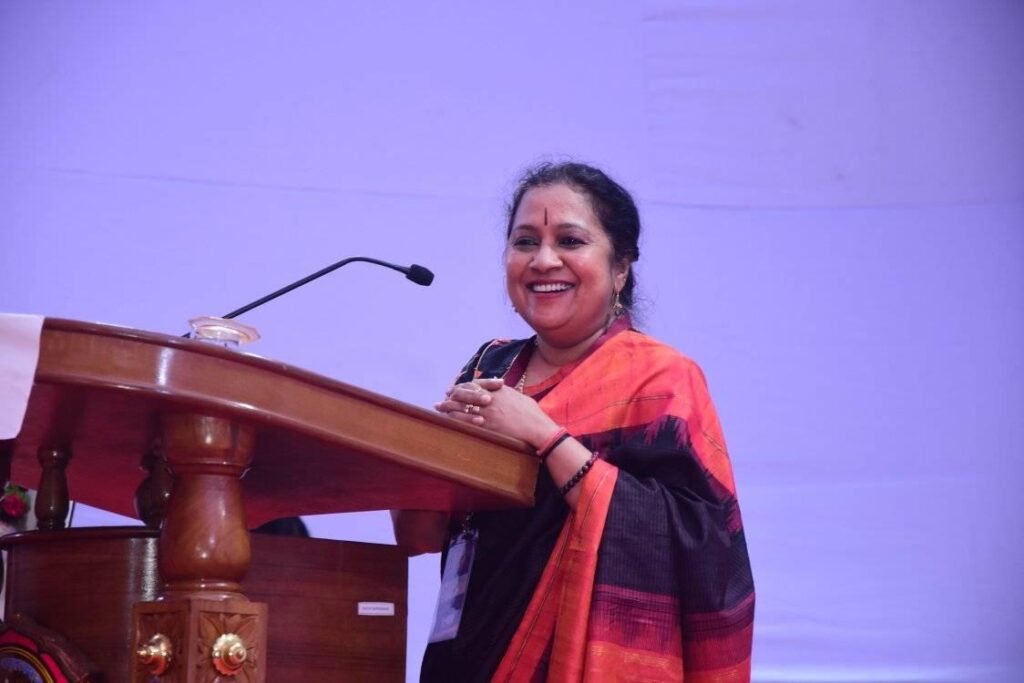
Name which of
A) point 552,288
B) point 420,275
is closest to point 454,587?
point 552,288

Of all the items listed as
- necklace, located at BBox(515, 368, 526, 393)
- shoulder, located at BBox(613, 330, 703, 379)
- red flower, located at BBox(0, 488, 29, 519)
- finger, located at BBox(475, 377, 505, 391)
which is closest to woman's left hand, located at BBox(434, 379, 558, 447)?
finger, located at BBox(475, 377, 505, 391)

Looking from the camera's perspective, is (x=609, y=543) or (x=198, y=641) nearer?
(x=198, y=641)

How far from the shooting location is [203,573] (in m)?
1.04

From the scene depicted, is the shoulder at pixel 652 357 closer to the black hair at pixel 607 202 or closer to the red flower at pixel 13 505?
the black hair at pixel 607 202

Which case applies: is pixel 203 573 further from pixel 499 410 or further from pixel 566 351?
pixel 566 351

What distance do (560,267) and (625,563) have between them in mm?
571

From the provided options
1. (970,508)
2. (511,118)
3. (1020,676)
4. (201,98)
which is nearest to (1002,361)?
(970,508)

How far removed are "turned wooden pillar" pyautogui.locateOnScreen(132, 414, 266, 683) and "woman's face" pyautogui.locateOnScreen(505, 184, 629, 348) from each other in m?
0.84

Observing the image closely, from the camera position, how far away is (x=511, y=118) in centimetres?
316

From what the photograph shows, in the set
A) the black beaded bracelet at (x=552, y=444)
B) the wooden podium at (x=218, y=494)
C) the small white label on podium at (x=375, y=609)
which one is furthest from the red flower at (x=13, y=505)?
the black beaded bracelet at (x=552, y=444)

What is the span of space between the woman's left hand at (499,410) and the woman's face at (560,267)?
368 mm

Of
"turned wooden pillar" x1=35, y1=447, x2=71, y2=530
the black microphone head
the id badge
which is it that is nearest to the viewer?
"turned wooden pillar" x1=35, y1=447, x2=71, y2=530

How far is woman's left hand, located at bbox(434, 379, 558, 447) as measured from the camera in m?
1.42

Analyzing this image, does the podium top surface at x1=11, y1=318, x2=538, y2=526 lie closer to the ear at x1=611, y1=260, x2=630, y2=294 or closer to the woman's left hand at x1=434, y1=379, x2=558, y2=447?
the woman's left hand at x1=434, y1=379, x2=558, y2=447
